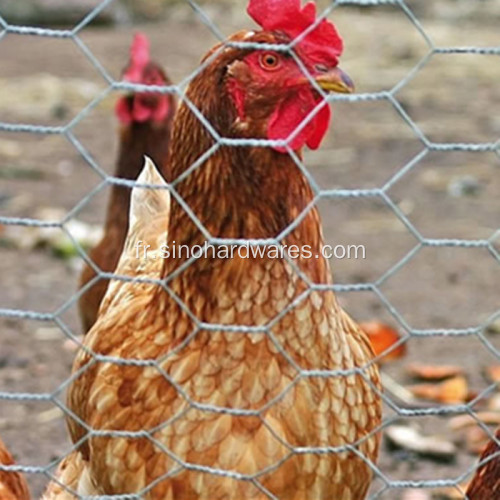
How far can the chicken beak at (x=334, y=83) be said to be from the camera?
5.81 feet

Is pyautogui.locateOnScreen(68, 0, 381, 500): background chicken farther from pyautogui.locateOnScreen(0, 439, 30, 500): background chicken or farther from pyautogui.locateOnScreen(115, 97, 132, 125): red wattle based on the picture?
pyautogui.locateOnScreen(115, 97, 132, 125): red wattle

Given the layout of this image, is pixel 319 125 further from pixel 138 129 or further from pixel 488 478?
pixel 138 129

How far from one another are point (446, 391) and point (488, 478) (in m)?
1.08

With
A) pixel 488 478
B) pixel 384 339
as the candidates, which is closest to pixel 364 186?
pixel 384 339

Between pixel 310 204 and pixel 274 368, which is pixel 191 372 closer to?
pixel 274 368

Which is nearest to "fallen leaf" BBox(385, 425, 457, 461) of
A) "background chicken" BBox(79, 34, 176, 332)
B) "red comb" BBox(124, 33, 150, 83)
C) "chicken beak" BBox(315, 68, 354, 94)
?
"background chicken" BBox(79, 34, 176, 332)

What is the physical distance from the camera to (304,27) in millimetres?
1785

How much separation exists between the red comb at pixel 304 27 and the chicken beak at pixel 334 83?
0.08ft

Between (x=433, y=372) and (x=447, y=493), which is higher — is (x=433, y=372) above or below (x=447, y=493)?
below

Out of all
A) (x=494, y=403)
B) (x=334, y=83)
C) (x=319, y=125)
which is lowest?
(x=494, y=403)

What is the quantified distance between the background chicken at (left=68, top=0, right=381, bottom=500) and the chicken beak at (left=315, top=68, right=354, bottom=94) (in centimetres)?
4

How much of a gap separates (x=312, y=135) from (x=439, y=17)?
5945 millimetres

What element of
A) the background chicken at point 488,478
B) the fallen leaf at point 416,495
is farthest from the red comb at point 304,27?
the fallen leaf at point 416,495

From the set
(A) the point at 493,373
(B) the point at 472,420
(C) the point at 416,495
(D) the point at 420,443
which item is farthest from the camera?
(A) the point at 493,373
